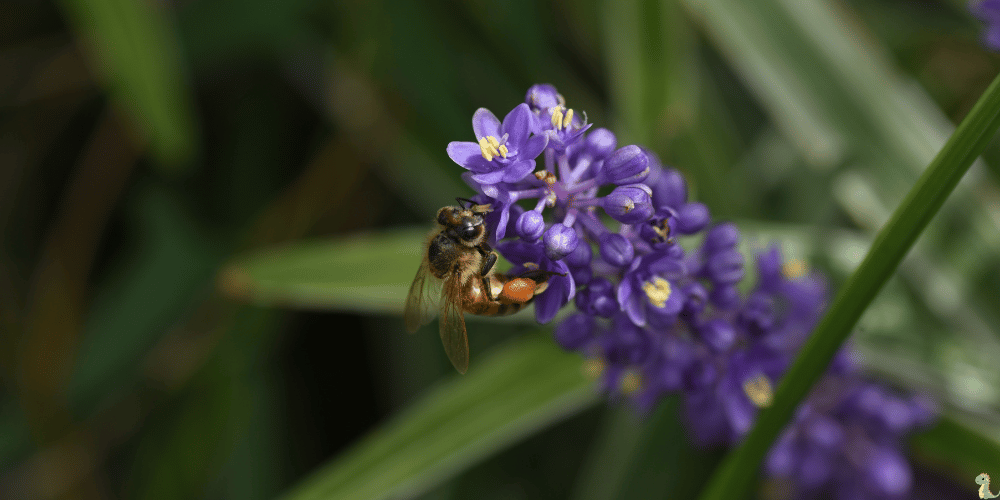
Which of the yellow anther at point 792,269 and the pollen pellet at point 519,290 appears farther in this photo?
the yellow anther at point 792,269

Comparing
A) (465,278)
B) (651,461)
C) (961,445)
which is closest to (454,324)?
(465,278)

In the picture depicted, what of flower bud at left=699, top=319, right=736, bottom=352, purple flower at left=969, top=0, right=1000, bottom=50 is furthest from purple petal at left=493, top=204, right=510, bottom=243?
purple flower at left=969, top=0, right=1000, bottom=50

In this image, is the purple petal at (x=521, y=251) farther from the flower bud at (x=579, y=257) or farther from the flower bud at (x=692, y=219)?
the flower bud at (x=692, y=219)

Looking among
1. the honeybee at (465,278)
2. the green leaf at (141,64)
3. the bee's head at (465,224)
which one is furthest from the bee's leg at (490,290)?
the green leaf at (141,64)

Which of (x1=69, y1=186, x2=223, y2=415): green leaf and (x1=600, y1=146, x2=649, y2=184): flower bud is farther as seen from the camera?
(x1=69, y1=186, x2=223, y2=415): green leaf

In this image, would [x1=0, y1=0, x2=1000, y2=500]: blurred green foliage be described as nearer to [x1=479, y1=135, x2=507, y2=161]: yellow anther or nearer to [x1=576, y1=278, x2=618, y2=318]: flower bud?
[x1=576, y1=278, x2=618, y2=318]: flower bud

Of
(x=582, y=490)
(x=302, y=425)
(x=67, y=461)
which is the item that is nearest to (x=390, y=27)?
(x=302, y=425)
